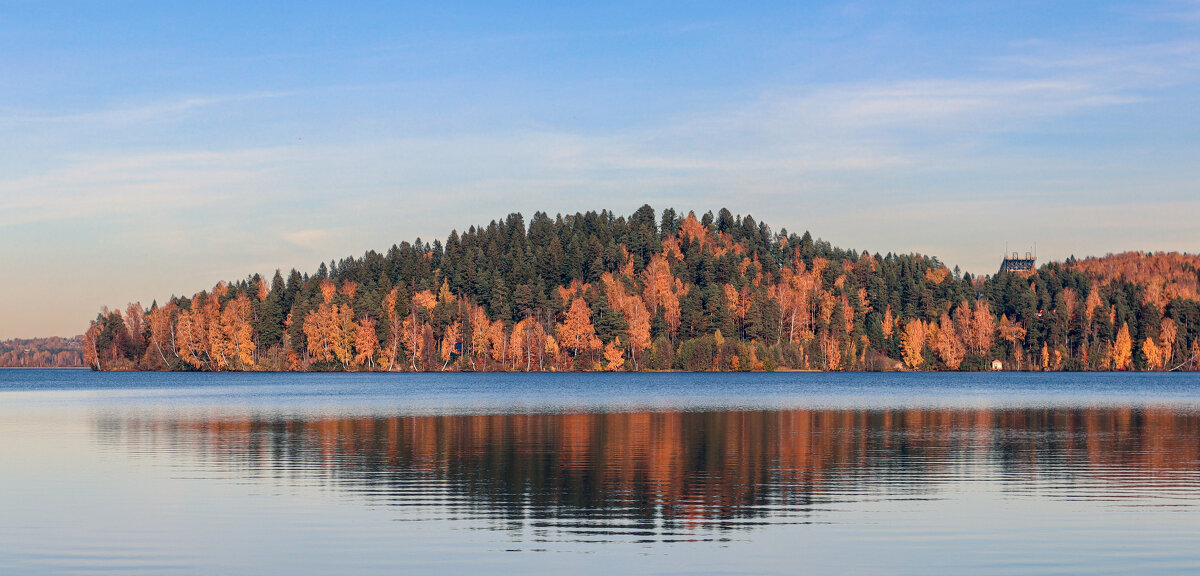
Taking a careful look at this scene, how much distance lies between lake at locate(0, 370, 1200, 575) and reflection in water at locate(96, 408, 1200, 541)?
192 millimetres

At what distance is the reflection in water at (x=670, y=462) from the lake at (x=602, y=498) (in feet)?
0.63

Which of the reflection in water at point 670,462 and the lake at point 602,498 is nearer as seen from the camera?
the lake at point 602,498

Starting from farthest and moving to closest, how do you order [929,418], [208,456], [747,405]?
1. [747,405]
2. [929,418]
3. [208,456]

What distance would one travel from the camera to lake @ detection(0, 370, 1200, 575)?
25.7m

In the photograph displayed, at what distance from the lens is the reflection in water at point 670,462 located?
32.3 metres

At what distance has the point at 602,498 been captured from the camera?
34.4 m

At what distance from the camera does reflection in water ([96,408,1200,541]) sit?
106 feet

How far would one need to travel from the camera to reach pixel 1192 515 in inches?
1241

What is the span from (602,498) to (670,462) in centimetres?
1075

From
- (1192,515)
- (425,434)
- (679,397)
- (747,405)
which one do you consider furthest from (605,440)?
(679,397)

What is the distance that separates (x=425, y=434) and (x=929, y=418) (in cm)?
3422

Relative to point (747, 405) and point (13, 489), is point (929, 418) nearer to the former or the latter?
point (747, 405)

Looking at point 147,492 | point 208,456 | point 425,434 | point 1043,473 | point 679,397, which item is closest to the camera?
point 147,492

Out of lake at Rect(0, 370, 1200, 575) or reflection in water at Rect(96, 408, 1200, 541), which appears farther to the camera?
reflection in water at Rect(96, 408, 1200, 541)
